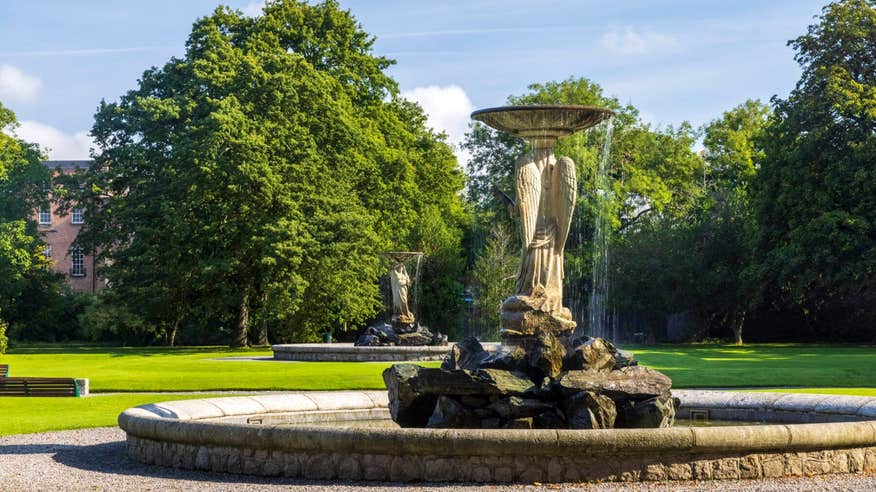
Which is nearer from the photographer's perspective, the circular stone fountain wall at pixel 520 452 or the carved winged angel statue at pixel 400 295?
the circular stone fountain wall at pixel 520 452

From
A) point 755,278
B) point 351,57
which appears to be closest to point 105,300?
point 351,57

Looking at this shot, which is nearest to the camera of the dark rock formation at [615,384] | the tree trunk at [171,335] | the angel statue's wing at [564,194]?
the dark rock formation at [615,384]

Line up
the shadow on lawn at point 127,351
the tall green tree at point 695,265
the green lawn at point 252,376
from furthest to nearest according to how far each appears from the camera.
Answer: the tall green tree at point 695,265
the shadow on lawn at point 127,351
the green lawn at point 252,376

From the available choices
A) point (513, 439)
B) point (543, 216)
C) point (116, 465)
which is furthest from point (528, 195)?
point (116, 465)

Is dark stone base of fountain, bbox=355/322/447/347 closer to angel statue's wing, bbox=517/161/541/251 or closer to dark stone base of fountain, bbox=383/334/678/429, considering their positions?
angel statue's wing, bbox=517/161/541/251

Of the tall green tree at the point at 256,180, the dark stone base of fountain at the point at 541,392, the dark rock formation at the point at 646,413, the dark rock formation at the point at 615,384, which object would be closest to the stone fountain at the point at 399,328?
the tall green tree at the point at 256,180

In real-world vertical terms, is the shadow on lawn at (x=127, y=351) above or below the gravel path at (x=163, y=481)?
below

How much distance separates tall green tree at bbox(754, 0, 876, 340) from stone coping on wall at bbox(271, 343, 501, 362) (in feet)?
61.4

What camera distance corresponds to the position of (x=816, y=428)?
11.7 meters

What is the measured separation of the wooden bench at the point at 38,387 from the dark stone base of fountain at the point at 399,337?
14019mm

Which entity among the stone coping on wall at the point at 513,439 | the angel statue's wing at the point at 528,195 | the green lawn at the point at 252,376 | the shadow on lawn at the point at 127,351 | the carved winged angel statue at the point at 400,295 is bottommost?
the shadow on lawn at the point at 127,351

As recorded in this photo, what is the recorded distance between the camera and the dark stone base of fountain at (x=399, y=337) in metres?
36.4

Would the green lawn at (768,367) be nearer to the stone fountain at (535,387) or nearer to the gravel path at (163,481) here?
the stone fountain at (535,387)

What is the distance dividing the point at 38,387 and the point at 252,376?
607cm
